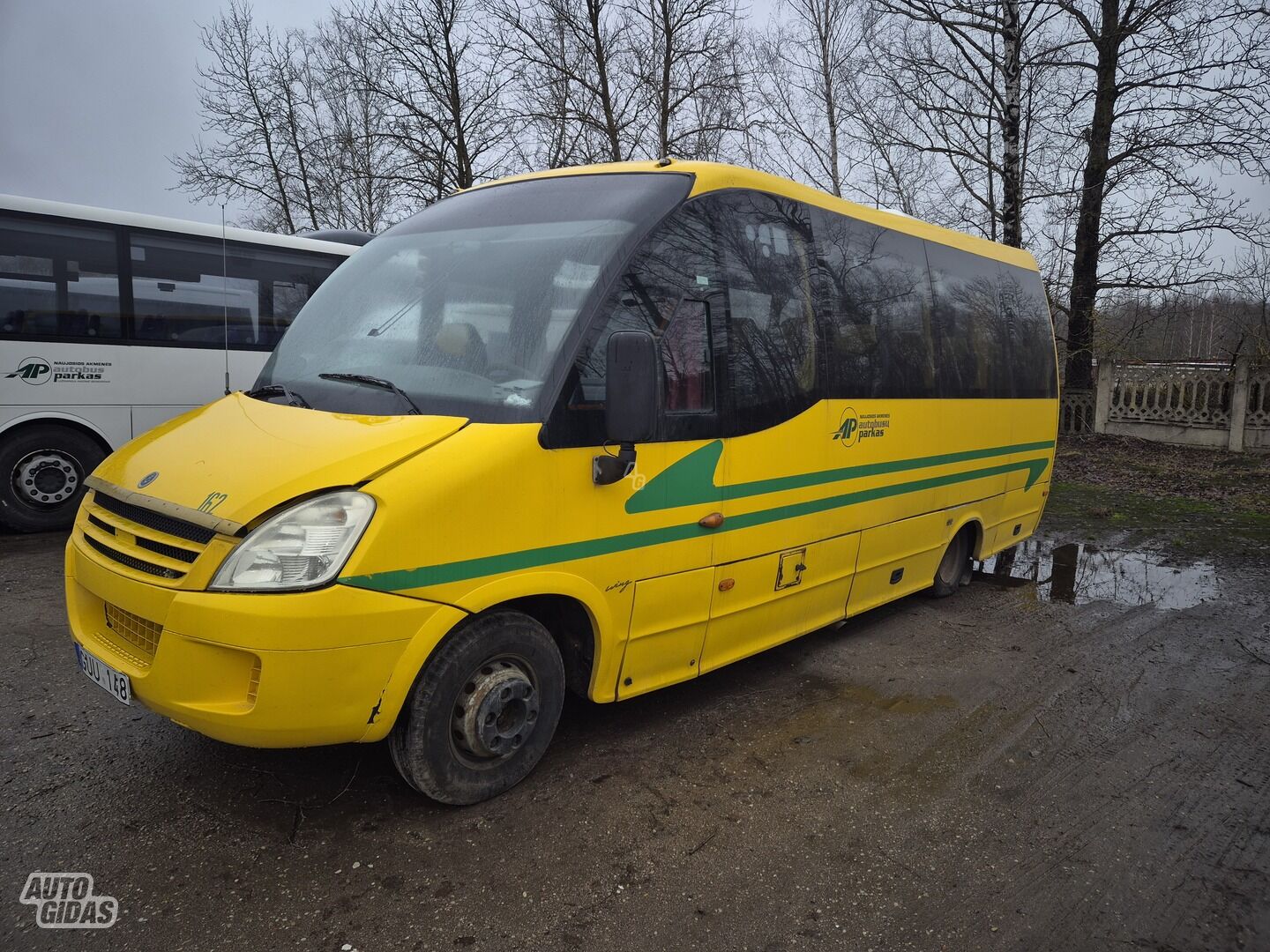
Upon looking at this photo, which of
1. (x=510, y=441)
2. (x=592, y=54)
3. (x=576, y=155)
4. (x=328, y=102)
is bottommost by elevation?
(x=510, y=441)

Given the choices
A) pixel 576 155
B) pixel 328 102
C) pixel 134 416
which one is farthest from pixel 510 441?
pixel 328 102

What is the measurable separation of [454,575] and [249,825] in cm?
124

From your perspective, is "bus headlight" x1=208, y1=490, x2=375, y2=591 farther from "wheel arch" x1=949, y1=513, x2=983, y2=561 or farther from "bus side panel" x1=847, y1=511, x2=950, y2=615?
"wheel arch" x1=949, y1=513, x2=983, y2=561

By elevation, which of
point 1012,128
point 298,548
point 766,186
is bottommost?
point 298,548

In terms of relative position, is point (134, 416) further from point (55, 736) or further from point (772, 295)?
point (772, 295)

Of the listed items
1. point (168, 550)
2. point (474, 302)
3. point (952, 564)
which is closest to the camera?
point (168, 550)

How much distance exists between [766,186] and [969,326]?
2.59m

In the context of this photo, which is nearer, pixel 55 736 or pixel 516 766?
pixel 516 766

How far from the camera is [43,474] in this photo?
830cm

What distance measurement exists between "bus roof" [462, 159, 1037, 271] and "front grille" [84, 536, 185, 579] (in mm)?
2472

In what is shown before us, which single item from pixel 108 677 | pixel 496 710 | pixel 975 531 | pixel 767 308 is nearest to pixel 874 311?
pixel 767 308

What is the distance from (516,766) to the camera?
3480 mm

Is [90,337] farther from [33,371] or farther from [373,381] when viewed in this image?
[373,381]

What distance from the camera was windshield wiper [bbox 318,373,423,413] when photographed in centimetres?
332
